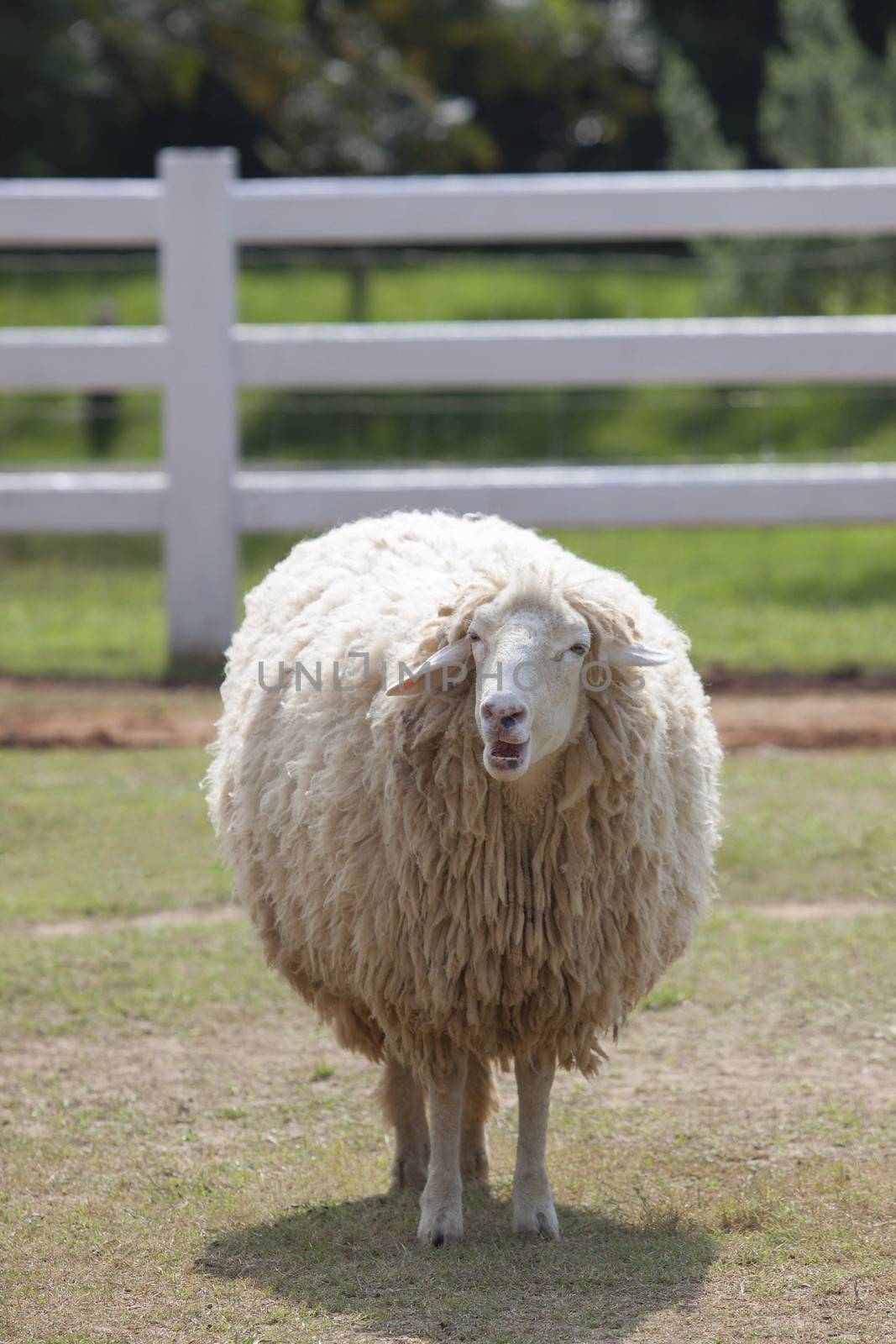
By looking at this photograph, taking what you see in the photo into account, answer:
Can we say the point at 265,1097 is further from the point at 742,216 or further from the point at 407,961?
the point at 742,216

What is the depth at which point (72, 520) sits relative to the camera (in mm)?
9188

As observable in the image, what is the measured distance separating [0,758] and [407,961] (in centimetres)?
441

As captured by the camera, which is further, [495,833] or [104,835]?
[104,835]

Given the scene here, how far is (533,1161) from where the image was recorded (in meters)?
3.92

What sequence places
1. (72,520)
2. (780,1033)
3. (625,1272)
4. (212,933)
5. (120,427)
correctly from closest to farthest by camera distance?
(625,1272)
(780,1033)
(212,933)
(72,520)
(120,427)

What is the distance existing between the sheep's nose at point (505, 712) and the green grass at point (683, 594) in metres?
5.87

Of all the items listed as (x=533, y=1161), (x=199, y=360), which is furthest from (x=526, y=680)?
(x=199, y=360)

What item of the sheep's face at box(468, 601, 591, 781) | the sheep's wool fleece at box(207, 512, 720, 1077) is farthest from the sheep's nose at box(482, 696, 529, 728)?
the sheep's wool fleece at box(207, 512, 720, 1077)

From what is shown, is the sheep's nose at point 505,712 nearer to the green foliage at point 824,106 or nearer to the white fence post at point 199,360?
the white fence post at point 199,360

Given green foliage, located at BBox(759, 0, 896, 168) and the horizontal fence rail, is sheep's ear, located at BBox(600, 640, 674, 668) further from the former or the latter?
green foliage, located at BBox(759, 0, 896, 168)

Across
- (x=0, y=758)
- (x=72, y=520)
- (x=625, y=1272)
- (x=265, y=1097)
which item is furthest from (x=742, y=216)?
(x=625, y=1272)

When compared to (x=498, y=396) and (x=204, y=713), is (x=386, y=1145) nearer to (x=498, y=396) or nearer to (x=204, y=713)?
(x=204, y=713)

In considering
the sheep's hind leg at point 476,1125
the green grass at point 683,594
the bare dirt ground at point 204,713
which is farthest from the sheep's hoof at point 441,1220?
the green grass at point 683,594

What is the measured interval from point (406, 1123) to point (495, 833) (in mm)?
847
